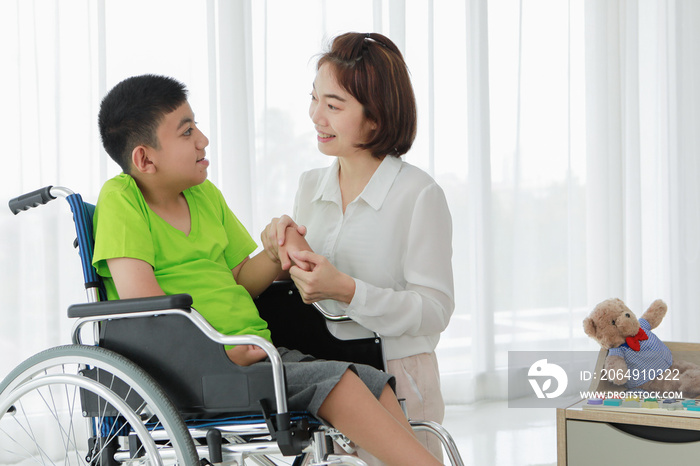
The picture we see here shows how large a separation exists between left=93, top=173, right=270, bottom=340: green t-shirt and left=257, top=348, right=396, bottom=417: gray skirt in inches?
6.8

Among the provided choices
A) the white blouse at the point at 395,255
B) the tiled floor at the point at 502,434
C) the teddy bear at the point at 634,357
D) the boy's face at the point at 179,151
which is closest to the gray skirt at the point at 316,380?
the white blouse at the point at 395,255

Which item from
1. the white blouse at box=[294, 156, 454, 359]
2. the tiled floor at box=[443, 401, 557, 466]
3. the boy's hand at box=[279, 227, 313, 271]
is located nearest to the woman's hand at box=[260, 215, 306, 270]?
the boy's hand at box=[279, 227, 313, 271]

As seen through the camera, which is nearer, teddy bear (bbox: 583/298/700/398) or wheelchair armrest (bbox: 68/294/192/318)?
wheelchair armrest (bbox: 68/294/192/318)

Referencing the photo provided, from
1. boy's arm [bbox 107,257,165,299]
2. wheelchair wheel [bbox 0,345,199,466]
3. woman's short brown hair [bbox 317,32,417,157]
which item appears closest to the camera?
wheelchair wheel [bbox 0,345,199,466]

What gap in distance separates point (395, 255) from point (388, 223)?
2.8 inches

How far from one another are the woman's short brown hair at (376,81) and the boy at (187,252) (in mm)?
301

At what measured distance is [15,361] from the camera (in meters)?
2.32

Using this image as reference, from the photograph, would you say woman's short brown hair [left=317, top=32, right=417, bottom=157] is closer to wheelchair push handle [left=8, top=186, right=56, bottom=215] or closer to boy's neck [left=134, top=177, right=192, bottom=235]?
boy's neck [left=134, top=177, right=192, bottom=235]

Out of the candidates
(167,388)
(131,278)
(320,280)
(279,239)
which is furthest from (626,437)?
(131,278)

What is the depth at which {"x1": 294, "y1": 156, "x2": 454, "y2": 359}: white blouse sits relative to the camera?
1395 millimetres

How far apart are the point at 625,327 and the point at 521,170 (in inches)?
63.6

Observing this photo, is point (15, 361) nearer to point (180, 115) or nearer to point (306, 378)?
point (180, 115)

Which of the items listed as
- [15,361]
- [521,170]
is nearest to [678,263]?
[521,170]

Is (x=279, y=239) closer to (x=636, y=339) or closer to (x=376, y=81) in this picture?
(x=376, y=81)
